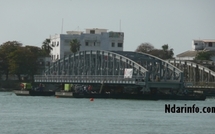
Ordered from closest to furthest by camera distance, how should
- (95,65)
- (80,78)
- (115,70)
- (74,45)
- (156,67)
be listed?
(156,67)
(115,70)
(80,78)
(95,65)
(74,45)

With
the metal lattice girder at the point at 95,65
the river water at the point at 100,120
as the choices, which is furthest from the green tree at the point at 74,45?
the river water at the point at 100,120

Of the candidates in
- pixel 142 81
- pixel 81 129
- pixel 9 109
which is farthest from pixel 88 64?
pixel 81 129

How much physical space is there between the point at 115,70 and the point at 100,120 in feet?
203

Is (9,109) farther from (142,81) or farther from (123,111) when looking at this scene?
(142,81)

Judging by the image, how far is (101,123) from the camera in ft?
291

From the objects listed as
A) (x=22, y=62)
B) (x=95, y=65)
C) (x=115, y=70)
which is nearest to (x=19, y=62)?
(x=22, y=62)

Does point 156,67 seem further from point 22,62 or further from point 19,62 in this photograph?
point 22,62

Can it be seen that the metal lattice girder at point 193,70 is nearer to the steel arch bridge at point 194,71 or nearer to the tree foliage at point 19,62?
the steel arch bridge at point 194,71

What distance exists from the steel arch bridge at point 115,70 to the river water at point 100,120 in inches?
953

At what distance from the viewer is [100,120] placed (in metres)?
92.2

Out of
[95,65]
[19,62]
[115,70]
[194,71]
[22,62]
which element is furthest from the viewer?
[22,62]

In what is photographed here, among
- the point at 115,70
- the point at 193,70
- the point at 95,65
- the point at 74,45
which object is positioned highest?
the point at 74,45

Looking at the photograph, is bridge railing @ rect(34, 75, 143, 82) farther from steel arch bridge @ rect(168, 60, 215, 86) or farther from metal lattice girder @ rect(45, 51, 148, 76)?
steel arch bridge @ rect(168, 60, 215, 86)

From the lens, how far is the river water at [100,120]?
82.0 metres
